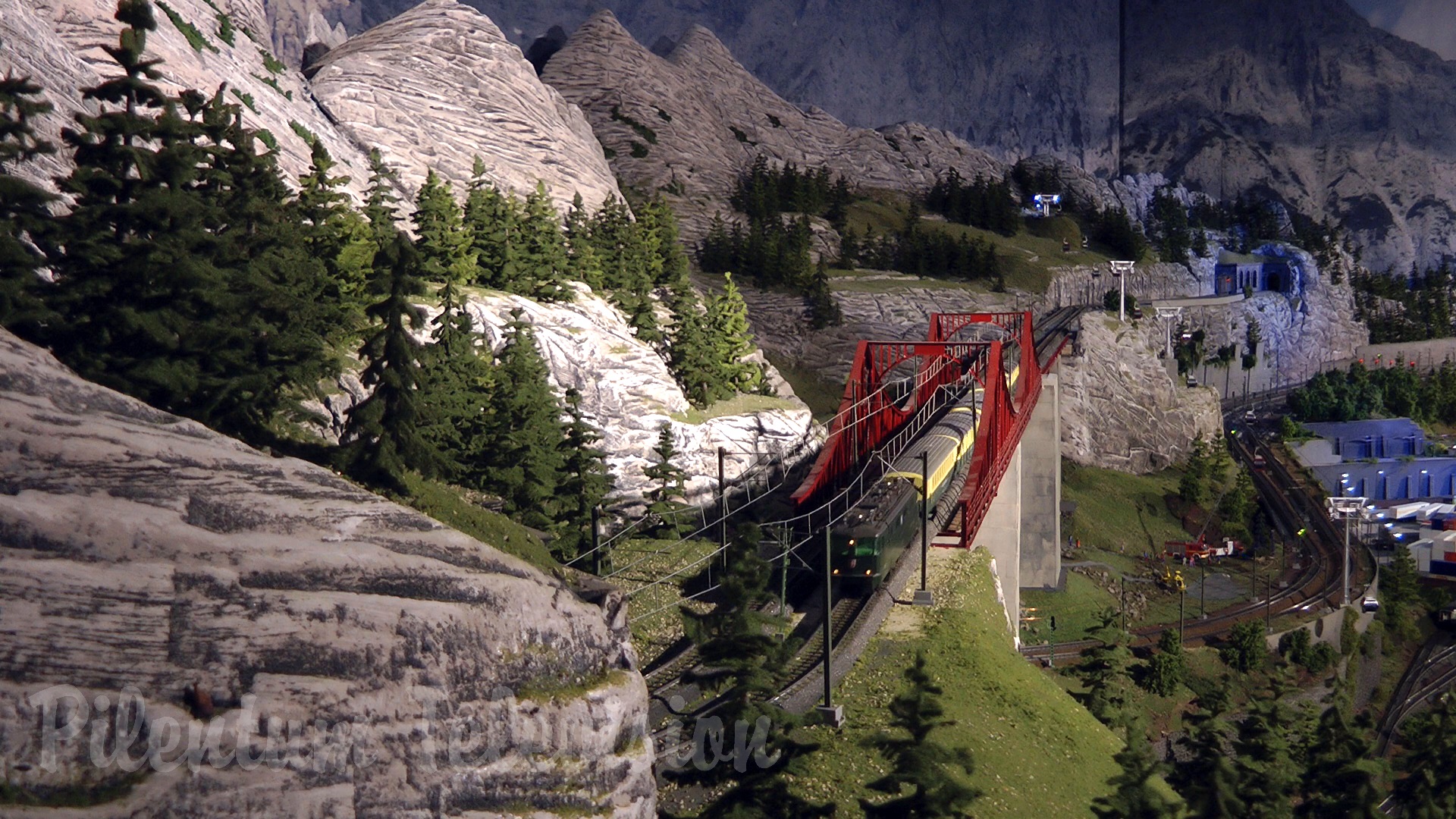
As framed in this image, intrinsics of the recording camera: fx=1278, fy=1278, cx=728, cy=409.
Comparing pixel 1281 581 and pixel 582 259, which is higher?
pixel 582 259

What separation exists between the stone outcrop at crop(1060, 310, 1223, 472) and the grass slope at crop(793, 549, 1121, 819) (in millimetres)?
80573

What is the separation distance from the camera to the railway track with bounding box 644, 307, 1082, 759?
3224cm

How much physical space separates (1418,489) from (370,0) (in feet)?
402

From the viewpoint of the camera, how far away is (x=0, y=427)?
58.6 feet

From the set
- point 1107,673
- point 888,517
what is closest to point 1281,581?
point 1107,673

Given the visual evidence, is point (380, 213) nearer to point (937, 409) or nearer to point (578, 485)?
point (578, 485)

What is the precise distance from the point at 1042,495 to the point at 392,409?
234 ft

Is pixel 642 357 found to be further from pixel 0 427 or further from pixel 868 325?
pixel 868 325

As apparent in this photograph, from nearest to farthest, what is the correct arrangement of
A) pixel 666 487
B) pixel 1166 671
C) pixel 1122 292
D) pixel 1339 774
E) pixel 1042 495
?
pixel 1339 774 → pixel 666 487 → pixel 1166 671 → pixel 1042 495 → pixel 1122 292

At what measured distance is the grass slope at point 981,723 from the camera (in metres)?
34.4

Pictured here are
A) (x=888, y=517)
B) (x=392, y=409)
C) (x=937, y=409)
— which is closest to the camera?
(x=392, y=409)

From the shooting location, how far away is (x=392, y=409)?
32.8 meters

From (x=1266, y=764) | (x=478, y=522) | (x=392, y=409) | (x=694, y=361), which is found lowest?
(x=1266, y=764)

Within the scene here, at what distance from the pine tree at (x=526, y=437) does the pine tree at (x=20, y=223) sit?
1969 cm
